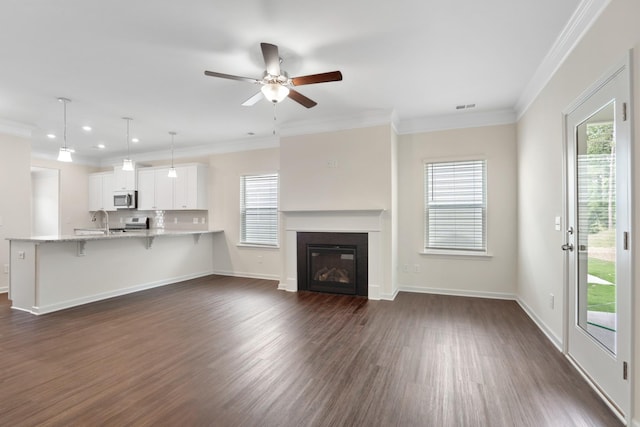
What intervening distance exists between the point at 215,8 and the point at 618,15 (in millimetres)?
2611

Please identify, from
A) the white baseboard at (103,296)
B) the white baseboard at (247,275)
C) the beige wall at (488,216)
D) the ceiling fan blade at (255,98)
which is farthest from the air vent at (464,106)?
the white baseboard at (103,296)

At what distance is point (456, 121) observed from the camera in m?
4.65

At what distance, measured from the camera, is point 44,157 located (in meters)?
6.95

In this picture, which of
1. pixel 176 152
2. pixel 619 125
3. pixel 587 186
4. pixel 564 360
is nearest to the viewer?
pixel 619 125

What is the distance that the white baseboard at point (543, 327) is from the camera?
283cm

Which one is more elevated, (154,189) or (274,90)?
(274,90)

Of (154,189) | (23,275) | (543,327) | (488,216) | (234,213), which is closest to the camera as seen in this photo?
(543,327)

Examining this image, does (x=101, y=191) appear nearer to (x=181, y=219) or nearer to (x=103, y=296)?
(x=181, y=219)

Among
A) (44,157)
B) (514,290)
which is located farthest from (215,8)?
(44,157)

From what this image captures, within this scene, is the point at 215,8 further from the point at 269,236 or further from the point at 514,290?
the point at 514,290

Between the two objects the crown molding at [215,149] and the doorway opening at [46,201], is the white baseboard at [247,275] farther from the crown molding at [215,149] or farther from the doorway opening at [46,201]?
the doorway opening at [46,201]

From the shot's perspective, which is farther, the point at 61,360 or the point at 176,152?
the point at 176,152

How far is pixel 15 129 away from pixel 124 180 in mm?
2214

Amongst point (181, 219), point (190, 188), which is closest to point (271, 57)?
point (190, 188)
